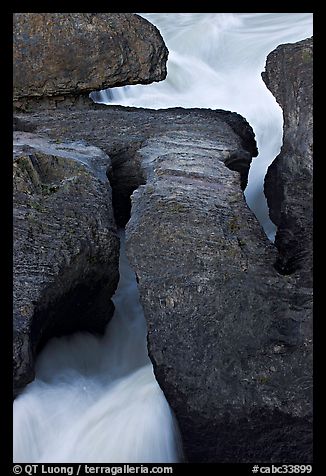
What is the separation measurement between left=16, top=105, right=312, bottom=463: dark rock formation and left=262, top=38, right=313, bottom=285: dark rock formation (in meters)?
0.30

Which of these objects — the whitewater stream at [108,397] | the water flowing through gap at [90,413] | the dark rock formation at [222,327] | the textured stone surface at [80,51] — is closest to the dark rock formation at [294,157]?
the dark rock formation at [222,327]

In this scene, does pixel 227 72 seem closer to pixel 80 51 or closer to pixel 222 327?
pixel 80 51

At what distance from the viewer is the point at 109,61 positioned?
6023 mm

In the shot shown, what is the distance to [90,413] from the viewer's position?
4363 millimetres

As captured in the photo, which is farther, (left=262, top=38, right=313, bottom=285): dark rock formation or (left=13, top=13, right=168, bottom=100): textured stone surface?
(left=13, top=13, right=168, bottom=100): textured stone surface

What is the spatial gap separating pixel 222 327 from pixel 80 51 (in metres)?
2.58

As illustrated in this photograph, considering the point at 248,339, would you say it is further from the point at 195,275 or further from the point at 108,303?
the point at 108,303

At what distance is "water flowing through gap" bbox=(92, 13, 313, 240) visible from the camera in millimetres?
7684

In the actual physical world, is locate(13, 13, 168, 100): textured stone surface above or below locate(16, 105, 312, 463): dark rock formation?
above

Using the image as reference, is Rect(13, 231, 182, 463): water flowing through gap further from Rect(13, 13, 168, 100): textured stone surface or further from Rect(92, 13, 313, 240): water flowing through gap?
Rect(92, 13, 313, 240): water flowing through gap

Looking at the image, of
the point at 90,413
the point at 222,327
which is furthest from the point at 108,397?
the point at 222,327

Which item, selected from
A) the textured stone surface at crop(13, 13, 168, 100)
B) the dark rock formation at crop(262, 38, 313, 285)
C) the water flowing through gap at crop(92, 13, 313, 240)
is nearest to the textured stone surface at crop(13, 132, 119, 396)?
the textured stone surface at crop(13, 13, 168, 100)

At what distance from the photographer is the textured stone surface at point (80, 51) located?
5.96 metres

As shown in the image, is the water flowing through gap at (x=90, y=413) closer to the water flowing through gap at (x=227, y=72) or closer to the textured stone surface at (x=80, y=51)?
the textured stone surface at (x=80, y=51)
